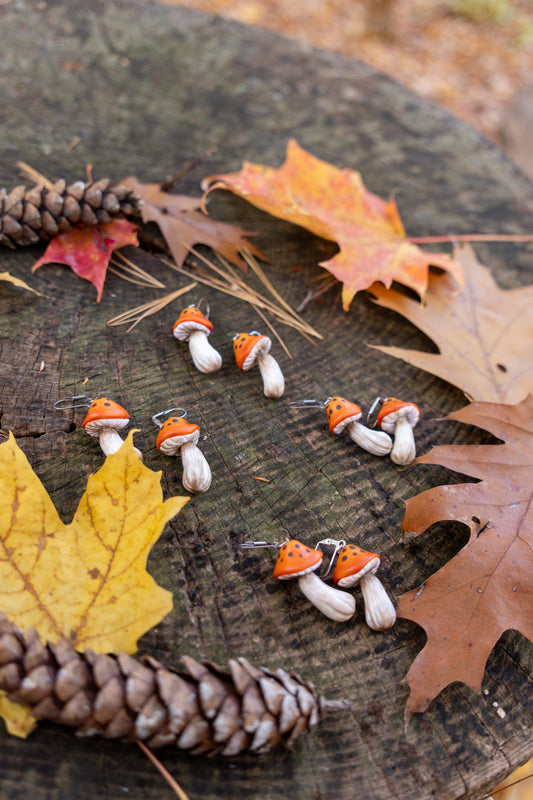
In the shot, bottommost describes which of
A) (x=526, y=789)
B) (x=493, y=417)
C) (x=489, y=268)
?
(x=526, y=789)

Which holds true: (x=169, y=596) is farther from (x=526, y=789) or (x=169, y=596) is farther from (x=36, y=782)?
(x=526, y=789)

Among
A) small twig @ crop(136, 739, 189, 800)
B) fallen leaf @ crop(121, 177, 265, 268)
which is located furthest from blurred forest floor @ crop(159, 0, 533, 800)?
small twig @ crop(136, 739, 189, 800)

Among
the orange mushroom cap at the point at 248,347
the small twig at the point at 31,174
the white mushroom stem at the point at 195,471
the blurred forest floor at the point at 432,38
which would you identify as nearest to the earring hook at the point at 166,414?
the white mushroom stem at the point at 195,471

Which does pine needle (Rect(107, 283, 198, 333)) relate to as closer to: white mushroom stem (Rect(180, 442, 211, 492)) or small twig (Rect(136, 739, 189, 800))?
white mushroom stem (Rect(180, 442, 211, 492))

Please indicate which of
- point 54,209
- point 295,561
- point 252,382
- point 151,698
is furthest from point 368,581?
point 54,209

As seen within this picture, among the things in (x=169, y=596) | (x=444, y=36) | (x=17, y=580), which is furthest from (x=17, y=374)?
(x=444, y=36)

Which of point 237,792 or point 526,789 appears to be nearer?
point 237,792

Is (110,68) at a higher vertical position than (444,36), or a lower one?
lower
